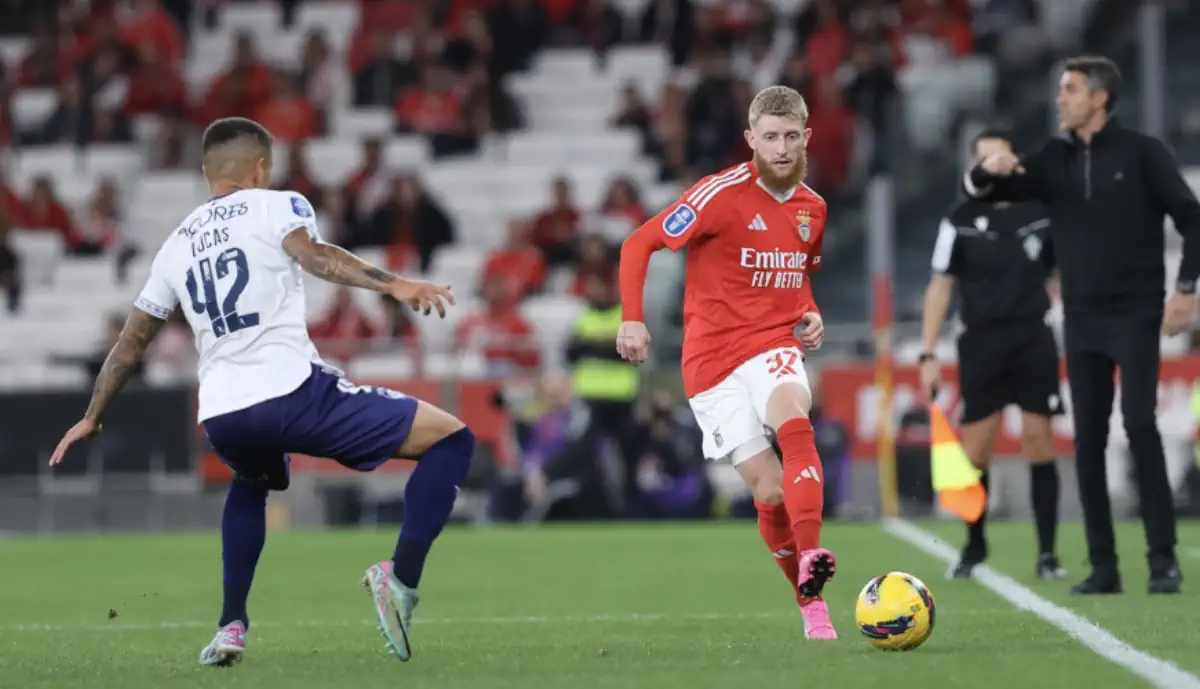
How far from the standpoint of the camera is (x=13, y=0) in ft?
86.9

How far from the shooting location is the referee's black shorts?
36.2ft

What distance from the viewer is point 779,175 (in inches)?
306

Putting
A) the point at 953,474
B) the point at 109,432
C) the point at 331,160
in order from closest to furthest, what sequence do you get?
the point at 953,474 < the point at 109,432 < the point at 331,160

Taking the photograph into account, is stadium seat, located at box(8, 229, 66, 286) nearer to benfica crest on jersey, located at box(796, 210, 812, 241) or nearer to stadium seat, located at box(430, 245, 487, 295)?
stadium seat, located at box(430, 245, 487, 295)

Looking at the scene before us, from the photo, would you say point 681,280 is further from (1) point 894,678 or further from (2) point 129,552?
(1) point 894,678

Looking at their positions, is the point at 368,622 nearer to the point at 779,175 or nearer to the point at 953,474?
the point at 779,175

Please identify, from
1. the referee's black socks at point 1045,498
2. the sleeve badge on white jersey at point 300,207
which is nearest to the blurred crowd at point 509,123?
the referee's black socks at point 1045,498

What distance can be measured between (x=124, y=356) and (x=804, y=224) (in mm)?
2564

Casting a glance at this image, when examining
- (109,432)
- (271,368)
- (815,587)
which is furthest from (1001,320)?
(109,432)

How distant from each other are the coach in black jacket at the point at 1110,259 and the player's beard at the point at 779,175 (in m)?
1.55

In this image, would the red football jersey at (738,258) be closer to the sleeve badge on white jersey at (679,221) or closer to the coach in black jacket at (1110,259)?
the sleeve badge on white jersey at (679,221)

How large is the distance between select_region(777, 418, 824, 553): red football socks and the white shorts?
7.9 inches

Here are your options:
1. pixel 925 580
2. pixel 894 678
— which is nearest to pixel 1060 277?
pixel 925 580

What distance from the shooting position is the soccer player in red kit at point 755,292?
7.70 m
